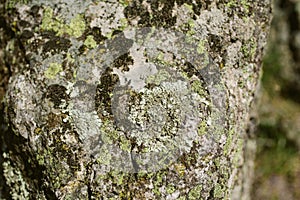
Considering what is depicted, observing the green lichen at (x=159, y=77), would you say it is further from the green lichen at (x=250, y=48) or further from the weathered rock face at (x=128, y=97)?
the green lichen at (x=250, y=48)

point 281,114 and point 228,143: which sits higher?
point 281,114

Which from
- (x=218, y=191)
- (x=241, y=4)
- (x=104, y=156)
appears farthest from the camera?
(x=241, y=4)

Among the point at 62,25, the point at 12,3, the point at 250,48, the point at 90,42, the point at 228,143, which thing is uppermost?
the point at 12,3

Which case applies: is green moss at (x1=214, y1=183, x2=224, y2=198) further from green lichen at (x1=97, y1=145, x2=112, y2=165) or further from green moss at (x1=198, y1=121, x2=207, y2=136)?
green lichen at (x1=97, y1=145, x2=112, y2=165)

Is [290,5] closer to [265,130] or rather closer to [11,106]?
[265,130]

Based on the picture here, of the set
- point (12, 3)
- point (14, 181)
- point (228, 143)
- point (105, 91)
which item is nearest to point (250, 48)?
point (228, 143)

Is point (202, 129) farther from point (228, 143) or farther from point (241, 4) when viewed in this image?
point (241, 4)

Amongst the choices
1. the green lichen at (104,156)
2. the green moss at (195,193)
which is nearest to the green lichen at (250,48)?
the green moss at (195,193)
